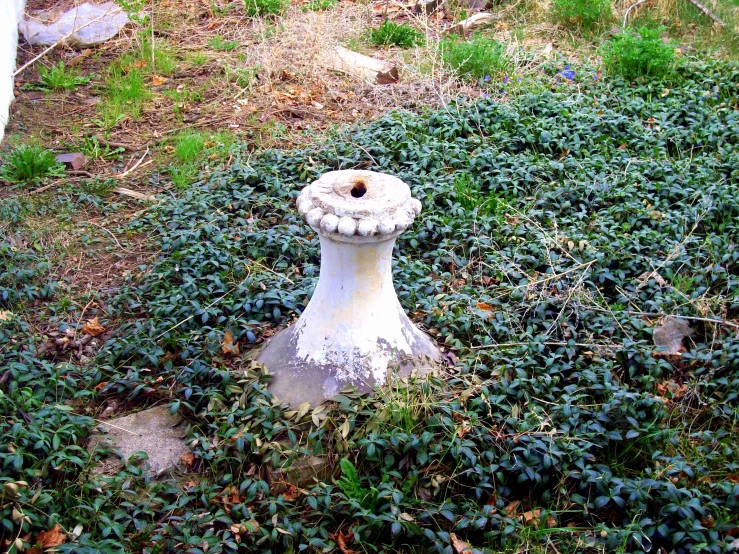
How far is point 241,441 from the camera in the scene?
9.08 feet

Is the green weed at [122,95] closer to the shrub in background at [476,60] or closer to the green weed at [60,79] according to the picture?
the green weed at [60,79]

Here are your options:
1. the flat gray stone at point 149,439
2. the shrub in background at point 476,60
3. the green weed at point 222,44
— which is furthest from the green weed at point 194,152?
the flat gray stone at point 149,439

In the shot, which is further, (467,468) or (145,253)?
(145,253)

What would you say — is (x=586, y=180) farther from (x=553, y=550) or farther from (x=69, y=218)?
(x=69, y=218)

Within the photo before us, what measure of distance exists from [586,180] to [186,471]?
3.02 meters

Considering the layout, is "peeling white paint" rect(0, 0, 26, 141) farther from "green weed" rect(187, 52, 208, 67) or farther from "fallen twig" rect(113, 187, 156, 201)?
"green weed" rect(187, 52, 208, 67)

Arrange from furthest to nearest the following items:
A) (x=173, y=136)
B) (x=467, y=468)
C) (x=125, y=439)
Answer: (x=173, y=136)
(x=125, y=439)
(x=467, y=468)

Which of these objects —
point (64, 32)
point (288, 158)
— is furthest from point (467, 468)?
point (64, 32)

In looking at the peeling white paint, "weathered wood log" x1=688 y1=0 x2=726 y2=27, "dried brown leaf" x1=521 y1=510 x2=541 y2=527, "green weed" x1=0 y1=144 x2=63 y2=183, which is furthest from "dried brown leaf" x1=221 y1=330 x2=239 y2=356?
"weathered wood log" x1=688 y1=0 x2=726 y2=27

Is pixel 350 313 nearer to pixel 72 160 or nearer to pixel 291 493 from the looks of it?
pixel 291 493

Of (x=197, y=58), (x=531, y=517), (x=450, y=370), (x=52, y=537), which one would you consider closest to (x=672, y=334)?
(x=450, y=370)

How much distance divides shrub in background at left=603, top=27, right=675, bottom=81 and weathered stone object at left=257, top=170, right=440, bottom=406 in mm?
3688

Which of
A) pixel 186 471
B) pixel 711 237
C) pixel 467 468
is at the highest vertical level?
pixel 711 237

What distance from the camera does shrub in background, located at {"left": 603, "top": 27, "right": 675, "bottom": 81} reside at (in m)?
5.71
